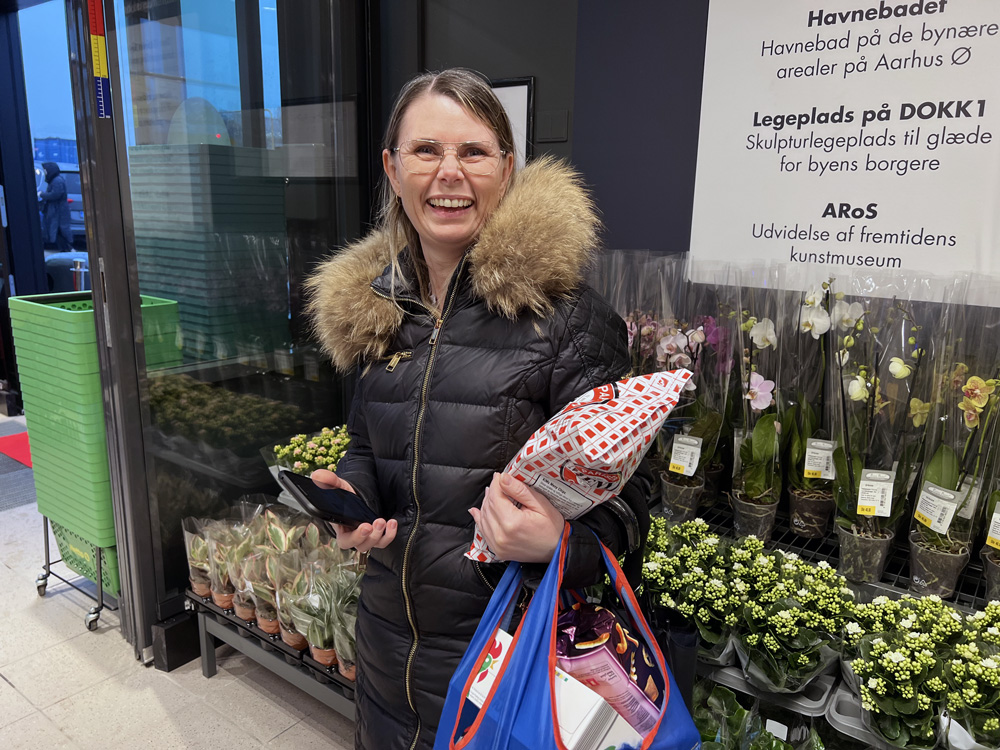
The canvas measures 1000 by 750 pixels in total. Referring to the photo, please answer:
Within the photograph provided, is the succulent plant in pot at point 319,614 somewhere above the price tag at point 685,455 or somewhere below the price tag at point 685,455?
below

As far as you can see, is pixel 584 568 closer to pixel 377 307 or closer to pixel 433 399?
pixel 433 399

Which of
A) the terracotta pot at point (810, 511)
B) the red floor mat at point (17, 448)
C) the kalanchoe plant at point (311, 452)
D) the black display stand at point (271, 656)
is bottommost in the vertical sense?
the red floor mat at point (17, 448)

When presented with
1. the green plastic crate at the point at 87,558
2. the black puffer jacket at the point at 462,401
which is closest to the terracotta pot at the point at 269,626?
the green plastic crate at the point at 87,558

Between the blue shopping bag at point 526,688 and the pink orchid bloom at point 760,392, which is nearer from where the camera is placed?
the blue shopping bag at point 526,688

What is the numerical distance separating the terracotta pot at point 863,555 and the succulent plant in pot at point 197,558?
199cm

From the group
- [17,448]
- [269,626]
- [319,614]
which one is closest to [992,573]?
[319,614]

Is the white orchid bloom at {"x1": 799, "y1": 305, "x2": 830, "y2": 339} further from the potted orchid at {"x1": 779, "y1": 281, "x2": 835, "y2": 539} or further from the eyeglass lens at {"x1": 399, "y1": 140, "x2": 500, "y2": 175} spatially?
the eyeglass lens at {"x1": 399, "y1": 140, "x2": 500, "y2": 175}

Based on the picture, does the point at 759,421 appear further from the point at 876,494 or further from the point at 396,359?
the point at 396,359

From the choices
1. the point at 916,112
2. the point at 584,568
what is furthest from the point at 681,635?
the point at 916,112

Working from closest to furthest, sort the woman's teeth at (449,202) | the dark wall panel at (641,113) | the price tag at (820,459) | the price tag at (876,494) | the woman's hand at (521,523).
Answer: the woman's hand at (521,523) → the woman's teeth at (449,202) → the price tag at (876,494) → the price tag at (820,459) → the dark wall panel at (641,113)

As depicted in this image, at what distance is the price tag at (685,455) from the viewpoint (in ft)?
5.98

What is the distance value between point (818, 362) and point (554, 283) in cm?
82

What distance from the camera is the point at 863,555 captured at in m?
1.61

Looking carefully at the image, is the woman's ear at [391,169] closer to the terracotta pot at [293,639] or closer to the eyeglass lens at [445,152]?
the eyeglass lens at [445,152]
